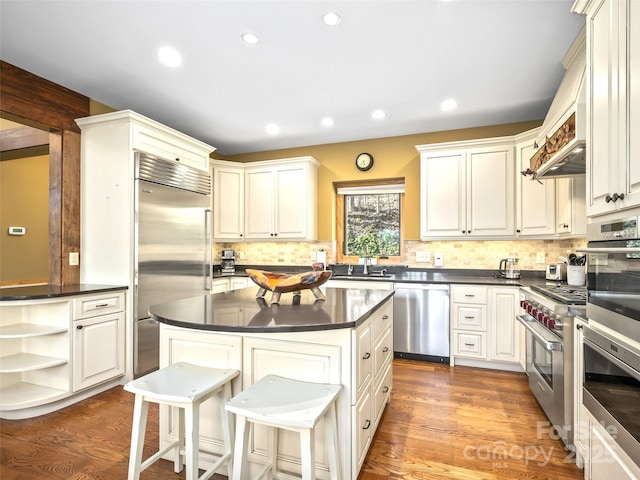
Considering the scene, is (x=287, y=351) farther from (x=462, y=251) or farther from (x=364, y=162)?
(x=364, y=162)

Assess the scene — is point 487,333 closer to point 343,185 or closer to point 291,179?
point 343,185

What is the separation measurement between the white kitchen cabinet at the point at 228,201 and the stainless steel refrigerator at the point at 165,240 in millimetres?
706

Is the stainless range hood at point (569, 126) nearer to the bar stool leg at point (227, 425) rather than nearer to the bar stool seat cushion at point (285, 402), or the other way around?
the bar stool seat cushion at point (285, 402)

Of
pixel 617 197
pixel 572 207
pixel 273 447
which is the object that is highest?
pixel 572 207

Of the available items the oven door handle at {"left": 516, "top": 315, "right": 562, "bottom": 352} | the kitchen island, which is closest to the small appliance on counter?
the oven door handle at {"left": 516, "top": 315, "right": 562, "bottom": 352}

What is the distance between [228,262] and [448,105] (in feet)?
11.4

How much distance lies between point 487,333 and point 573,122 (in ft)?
6.93

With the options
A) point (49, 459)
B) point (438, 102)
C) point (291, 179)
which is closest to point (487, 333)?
point (438, 102)

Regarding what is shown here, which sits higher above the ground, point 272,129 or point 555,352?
point 272,129

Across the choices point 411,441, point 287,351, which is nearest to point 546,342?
point 411,441

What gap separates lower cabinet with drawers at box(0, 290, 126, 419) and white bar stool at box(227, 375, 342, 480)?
77.3 inches

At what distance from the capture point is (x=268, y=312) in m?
1.76

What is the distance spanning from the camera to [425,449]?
204cm

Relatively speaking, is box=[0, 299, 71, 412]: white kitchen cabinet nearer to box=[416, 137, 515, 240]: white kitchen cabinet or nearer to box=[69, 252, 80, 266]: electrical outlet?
box=[69, 252, 80, 266]: electrical outlet
